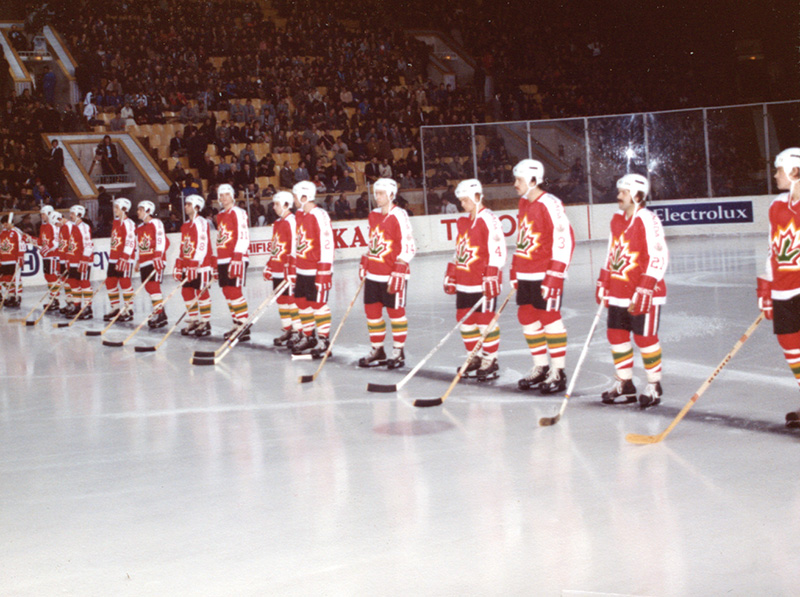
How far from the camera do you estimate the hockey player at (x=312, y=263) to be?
8.34m

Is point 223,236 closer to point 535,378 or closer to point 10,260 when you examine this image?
point 535,378

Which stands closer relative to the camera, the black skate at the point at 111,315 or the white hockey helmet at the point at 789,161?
the white hockey helmet at the point at 789,161

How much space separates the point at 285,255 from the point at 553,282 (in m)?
3.63

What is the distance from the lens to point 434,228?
64.8ft

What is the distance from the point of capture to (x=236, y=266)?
9430 millimetres

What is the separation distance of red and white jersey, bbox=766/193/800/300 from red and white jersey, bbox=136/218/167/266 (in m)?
7.66

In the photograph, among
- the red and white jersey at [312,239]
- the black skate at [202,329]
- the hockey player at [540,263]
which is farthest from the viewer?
the black skate at [202,329]

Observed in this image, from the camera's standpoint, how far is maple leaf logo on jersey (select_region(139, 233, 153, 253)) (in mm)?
11117

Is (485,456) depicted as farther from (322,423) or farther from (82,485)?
(82,485)

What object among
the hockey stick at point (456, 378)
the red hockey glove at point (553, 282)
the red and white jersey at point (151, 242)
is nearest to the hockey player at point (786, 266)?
the red hockey glove at point (553, 282)

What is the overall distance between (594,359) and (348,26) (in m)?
22.0

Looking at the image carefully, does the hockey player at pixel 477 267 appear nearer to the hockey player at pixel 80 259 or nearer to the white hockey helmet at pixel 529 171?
the white hockey helmet at pixel 529 171

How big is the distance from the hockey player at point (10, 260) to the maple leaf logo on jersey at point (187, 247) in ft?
17.8

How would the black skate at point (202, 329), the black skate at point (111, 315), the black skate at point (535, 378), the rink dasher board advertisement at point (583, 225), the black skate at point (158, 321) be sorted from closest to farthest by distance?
1. the black skate at point (535, 378)
2. the black skate at point (202, 329)
3. the black skate at point (158, 321)
4. the black skate at point (111, 315)
5. the rink dasher board advertisement at point (583, 225)
